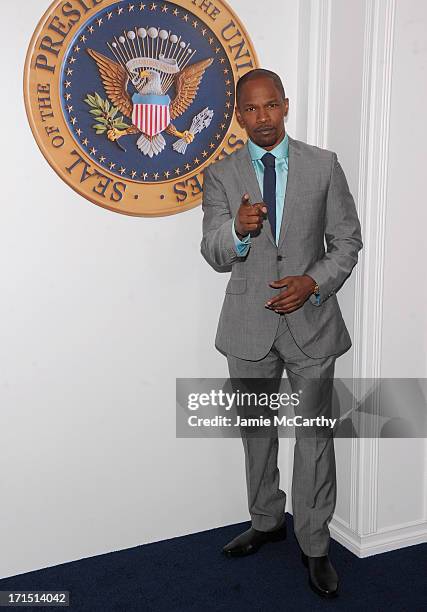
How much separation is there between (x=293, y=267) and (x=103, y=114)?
0.88 meters

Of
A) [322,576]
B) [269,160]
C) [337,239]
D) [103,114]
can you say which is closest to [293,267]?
[337,239]

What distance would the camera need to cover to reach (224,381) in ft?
9.32

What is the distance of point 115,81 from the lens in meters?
2.50

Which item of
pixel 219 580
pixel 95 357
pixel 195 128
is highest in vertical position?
pixel 195 128

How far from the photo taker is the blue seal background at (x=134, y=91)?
8.02 ft

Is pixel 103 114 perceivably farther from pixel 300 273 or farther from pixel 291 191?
pixel 300 273

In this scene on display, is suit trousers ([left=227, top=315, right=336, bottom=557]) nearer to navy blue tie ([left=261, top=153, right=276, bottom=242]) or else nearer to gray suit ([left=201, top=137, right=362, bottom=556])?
gray suit ([left=201, top=137, right=362, bottom=556])

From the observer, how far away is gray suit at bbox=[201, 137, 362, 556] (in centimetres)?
239

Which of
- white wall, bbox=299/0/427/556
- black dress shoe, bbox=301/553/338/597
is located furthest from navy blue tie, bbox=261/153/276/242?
black dress shoe, bbox=301/553/338/597

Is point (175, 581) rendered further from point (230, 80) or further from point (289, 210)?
point (230, 80)

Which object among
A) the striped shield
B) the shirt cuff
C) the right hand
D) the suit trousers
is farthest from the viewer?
the striped shield

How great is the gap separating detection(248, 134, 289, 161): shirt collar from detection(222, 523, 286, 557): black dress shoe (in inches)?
57.0

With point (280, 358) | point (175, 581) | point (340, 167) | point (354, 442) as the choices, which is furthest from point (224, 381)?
point (340, 167)

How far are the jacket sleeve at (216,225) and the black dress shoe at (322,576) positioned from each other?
1.12 metres
